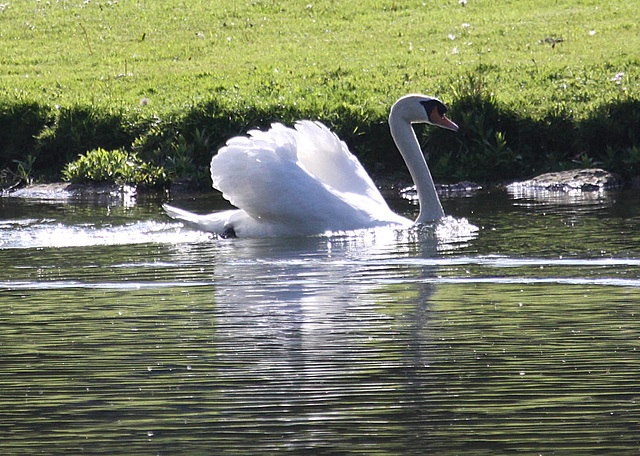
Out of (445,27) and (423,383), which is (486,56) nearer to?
(445,27)

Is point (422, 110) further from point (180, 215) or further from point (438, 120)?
point (180, 215)

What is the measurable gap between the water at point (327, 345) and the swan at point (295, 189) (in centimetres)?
27

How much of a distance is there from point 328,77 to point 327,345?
410 inches

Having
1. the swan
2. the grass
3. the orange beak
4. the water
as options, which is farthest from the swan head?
the grass

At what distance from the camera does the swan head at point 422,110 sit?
8969 millimetres

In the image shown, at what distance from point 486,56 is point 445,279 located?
31.9 feet

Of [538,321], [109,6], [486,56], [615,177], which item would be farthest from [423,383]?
[109,6]

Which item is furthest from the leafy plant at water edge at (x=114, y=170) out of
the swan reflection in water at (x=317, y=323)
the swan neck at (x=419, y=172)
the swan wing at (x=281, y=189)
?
the swan reflection in water at (x=317, y=323)

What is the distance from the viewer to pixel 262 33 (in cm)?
1855

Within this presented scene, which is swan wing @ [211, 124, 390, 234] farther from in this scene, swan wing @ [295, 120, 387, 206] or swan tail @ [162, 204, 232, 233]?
swan wing @ [295, 120, 387, 206]

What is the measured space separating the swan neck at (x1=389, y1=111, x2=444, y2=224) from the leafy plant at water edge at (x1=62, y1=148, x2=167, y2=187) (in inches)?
136

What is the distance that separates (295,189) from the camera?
7.89 m

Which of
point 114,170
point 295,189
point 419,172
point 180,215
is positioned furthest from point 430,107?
point 114,170

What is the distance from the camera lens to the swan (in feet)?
25.9
